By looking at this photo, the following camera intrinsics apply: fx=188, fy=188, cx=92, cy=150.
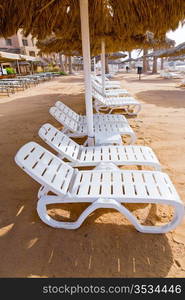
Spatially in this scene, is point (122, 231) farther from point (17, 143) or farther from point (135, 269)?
point (17, 143)

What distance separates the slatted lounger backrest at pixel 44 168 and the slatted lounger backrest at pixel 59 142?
36 cm

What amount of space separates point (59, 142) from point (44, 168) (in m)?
0.84

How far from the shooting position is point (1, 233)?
6.57 ft

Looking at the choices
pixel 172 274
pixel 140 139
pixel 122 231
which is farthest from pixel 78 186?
pixel 140 139

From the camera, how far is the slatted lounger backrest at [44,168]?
190cm

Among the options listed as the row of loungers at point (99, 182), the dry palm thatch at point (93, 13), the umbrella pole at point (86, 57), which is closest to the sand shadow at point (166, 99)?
the dry palm thatch at point (93, 13)

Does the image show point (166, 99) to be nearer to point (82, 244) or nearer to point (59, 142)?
point (59, 142)

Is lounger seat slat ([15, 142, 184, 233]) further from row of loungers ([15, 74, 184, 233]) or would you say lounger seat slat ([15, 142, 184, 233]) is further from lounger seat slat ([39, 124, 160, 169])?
lounger seat slat ([39, 124, 160, 169])

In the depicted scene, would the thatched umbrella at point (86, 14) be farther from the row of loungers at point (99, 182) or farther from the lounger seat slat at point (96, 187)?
the lounger seat slat at point (96, 187)

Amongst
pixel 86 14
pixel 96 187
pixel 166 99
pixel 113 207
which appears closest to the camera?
pixel 113 207

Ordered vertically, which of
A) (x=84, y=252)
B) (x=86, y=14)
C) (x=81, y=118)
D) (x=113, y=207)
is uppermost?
(x=86, y=14)

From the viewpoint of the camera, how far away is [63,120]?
3.69 metres

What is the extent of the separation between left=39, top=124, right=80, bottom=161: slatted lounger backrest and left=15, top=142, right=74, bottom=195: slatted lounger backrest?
36 cm

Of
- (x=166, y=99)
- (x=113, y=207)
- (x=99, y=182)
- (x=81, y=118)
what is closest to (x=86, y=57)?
(x=81, y=118)
